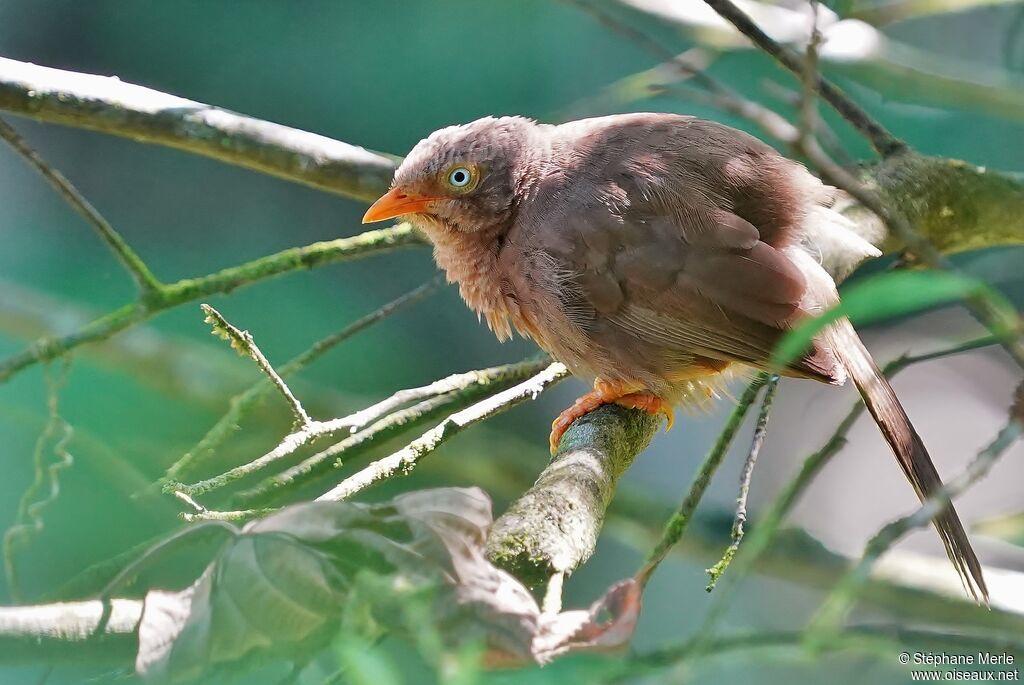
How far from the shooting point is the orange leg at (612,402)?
333cm

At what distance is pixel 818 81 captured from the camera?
10.5ft

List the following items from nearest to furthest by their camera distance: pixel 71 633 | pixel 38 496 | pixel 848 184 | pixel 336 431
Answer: pixel 848 184, pixel 71 633, pixel 38 496, pixel 336 431

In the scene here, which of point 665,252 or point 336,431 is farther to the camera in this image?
point 665,252

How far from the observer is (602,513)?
2400 mm

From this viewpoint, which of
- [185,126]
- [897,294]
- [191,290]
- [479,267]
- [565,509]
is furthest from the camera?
[479,267]

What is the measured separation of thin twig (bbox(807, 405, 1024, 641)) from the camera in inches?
41.2

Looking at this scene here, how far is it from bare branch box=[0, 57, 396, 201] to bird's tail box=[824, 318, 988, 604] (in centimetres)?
178

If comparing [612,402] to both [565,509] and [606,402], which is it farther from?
[565,509]

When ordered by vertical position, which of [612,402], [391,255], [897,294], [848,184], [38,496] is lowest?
[612,402]

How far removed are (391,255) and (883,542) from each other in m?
5.59

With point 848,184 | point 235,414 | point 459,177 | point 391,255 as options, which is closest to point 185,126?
point 459,177

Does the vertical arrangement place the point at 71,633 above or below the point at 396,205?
below

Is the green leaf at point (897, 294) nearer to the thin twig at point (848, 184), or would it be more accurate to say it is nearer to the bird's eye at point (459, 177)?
the thin twig at point (848, 184)

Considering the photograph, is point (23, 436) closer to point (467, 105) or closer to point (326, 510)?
point (326, 510)
